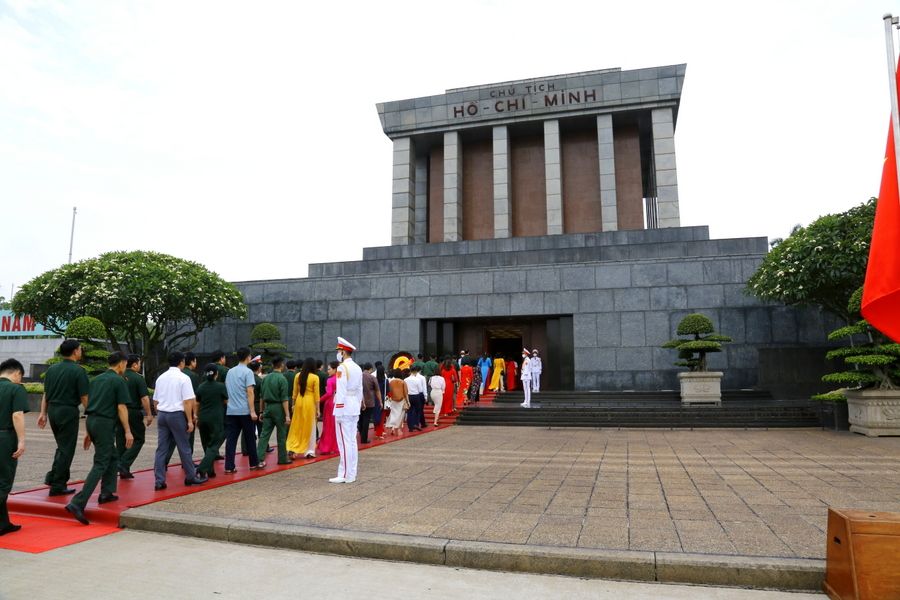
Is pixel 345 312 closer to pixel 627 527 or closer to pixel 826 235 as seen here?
pixel 826 235

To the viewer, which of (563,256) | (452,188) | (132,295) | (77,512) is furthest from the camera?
(452,188)

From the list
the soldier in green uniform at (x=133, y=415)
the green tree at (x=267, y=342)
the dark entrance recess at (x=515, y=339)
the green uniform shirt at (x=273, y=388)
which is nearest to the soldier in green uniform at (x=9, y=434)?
the soldier in green uniform at (x=133, y=415)

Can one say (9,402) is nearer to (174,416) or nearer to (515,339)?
(174,416)

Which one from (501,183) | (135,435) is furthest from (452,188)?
(135,435)

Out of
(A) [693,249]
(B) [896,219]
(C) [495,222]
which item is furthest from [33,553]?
(C) [495,222]

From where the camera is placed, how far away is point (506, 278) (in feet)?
70.6

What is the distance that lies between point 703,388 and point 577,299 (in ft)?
18.7

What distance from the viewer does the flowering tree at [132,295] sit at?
19641mm

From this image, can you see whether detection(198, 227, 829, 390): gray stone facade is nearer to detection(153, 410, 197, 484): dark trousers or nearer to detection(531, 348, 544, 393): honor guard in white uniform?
detection(531, 348, 544, 393): honor guard in white uniform

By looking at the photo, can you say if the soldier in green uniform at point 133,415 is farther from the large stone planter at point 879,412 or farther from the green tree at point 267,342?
the large stone planter at point 879,412

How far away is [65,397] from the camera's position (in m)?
6.45

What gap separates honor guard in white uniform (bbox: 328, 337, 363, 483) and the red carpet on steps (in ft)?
5.28

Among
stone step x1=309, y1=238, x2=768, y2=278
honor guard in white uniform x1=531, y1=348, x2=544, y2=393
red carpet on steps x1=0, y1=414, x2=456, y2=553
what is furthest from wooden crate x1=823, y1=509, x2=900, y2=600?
stone step x1=309, y1=238, x2=768, y2=278

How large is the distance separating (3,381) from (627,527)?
6.20m
